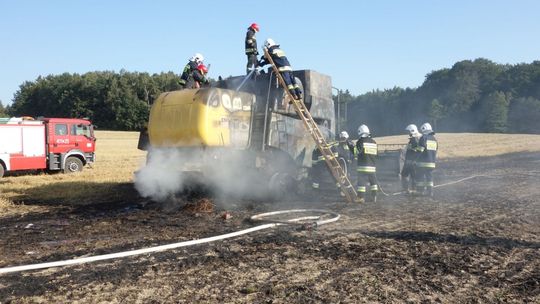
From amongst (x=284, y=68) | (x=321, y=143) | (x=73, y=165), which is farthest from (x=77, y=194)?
(x=73, y=165)

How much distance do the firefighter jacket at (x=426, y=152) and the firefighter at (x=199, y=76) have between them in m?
5.32

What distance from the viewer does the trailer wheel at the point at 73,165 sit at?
19181 millimetres

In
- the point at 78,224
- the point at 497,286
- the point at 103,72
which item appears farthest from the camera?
the point at 103,72

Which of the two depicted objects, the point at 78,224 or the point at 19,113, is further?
the point at 19,113

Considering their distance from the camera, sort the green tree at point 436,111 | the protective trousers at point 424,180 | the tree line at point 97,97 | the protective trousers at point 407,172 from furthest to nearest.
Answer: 1. the green tree at point 436,111
2. the tree line at point 97,97
3. the protective trousers at point 407,172
4. the protective trousers at point 424,180

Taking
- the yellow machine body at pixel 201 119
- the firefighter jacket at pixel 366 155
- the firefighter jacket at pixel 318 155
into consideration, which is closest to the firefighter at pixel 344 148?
the firefighter jacket at pixel 318 155

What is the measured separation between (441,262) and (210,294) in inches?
107

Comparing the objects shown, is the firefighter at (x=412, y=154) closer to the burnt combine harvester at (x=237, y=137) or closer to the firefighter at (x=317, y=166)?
the firefighter at (x=317, y=166)

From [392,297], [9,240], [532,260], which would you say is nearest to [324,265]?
[392,297]

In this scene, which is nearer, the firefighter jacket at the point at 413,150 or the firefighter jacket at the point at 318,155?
the firefighter jacket at the point at 318,155

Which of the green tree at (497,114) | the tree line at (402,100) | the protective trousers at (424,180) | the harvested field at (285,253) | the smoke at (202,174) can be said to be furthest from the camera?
the tree line at (402,100)

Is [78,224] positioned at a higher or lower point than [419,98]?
lower

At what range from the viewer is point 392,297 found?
3934 millimetres

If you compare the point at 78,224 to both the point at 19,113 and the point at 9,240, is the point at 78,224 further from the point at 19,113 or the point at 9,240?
the point at 19,113
